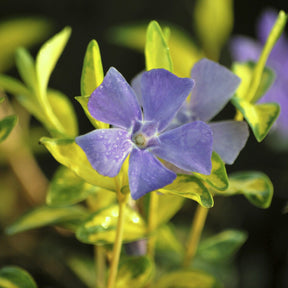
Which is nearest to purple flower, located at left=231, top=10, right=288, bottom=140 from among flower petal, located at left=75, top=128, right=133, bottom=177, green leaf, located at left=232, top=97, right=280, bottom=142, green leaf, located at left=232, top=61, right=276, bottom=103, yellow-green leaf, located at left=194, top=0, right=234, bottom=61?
yellow-green leaf, located at left=194, top=0, right=234, bottom=61

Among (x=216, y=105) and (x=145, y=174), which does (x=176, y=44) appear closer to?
(x=216, y=105)

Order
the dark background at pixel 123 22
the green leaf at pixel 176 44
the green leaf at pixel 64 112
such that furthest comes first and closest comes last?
1. the dark background at pixel 123 22
2. the green leaf at pixel 176 44
3. the green leaf at pixel 64 112

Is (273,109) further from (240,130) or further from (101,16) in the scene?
(101,16)

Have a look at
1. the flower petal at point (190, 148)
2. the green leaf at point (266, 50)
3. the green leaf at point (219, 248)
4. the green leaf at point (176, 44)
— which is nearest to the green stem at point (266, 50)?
the green leaf at point (266, 50)

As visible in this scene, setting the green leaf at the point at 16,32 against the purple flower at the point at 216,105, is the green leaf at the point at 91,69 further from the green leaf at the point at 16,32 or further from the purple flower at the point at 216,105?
the green leaf at the point at 16,32

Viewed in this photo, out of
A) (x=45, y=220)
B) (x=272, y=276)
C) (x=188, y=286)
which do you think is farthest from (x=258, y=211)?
(x=45, y=220)

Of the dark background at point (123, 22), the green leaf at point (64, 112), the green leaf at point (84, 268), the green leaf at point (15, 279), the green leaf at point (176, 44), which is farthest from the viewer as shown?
the dark background at point (123, 22)
